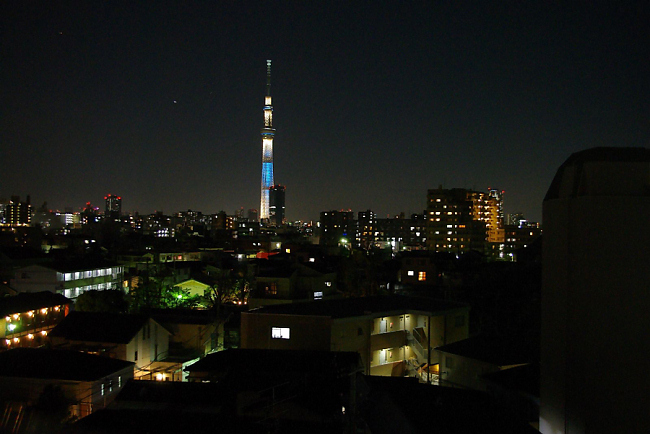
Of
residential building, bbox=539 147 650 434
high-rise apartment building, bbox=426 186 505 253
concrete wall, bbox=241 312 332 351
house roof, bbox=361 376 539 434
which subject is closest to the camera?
residential building, bbox=539 147 650 434

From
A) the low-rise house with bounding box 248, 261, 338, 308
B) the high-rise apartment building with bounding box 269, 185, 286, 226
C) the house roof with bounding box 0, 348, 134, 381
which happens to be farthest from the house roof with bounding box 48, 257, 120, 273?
the high-rise apartment building with bounding box 269, 185, 286, 226

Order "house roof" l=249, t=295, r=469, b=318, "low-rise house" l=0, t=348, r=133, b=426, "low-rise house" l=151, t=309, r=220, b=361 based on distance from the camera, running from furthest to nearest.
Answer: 1. "low-rise house" l=151, t=309, r=220, b=361
2. "house roof" l=249, t=295, r=469, b=318
3. "low-rise house" l=0, t=348, r=133, b=426

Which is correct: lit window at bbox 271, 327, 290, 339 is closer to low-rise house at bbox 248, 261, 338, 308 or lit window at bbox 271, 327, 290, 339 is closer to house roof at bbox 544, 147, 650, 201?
low-rise house at bbox 248, 261, 338, 308

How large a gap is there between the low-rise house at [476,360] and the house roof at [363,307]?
1.26 m

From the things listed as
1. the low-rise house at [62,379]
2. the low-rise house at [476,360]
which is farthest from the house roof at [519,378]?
the low-rise house at [62,379]

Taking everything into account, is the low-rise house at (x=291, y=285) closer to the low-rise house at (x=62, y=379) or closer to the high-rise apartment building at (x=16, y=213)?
the low-rise house at (x=62, y=379)

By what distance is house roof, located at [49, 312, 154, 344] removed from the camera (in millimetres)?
7402

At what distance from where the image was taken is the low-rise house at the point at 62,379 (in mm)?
5293

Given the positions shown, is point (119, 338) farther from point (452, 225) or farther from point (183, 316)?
point (452, 225)

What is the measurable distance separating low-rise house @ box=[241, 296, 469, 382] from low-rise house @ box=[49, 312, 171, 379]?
1.65m

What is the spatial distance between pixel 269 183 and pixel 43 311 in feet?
155

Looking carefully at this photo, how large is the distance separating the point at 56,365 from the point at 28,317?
444 centimetres

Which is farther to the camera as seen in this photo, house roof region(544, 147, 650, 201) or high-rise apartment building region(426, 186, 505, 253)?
high-rise apartment building region(426, 186, 505, 253)

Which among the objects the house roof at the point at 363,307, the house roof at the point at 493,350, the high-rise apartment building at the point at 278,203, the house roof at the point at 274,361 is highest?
the high-rise apartment building at the point at 278,203
